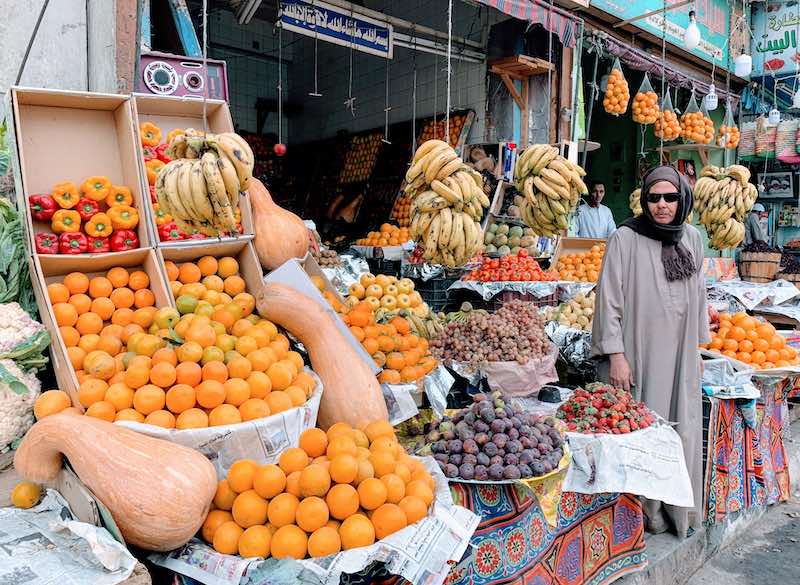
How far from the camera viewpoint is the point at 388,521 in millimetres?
1660

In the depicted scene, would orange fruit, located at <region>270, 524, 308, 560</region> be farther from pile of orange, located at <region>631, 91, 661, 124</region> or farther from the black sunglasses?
pile of orange, located at <region>631, 91, 661, 124</region>

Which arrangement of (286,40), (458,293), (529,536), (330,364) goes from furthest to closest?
(286,40) → (458,293) → (330,364) → (529,536)

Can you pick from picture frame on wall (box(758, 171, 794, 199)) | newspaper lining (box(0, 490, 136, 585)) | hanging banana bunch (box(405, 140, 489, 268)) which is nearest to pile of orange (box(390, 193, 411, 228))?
hanging banana bunch (box(405, 140, 489, 268))

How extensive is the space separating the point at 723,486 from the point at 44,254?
12.4 ft

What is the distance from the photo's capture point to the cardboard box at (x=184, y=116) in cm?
307

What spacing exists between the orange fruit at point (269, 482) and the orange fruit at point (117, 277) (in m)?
1.37

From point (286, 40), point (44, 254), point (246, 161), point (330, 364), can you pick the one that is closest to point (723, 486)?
point (330, 364)

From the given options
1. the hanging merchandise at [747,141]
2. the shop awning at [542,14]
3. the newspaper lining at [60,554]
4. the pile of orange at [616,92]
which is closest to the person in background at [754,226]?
the hanging merchandise at [747,141]

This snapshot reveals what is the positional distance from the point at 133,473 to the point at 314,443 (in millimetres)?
540

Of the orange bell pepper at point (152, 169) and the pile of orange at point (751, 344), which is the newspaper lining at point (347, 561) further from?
the pile of orange at point (751, 344)

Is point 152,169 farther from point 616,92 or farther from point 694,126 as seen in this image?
A: point 694,126

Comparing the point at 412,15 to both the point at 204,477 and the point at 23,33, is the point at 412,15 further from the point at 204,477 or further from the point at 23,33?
the point at 204,477

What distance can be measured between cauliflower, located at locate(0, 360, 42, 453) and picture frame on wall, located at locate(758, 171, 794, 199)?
1179 centimetres

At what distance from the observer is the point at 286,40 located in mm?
11289
